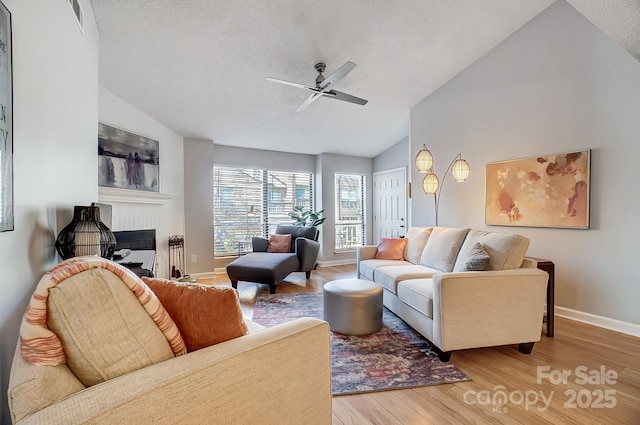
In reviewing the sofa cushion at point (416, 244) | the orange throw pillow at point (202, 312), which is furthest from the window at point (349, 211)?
the orange throw pillow at point (202, 312)

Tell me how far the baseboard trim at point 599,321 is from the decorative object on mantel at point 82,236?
4.01 metres

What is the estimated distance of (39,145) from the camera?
1.24 metres

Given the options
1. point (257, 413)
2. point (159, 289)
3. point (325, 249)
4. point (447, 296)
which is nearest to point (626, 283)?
point (447, 296)

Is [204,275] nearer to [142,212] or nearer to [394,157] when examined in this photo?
[142,212]

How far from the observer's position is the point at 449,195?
155 inches

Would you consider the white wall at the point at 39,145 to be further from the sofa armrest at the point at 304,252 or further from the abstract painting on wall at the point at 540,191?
the abstract painting on wall at the point at 540,191

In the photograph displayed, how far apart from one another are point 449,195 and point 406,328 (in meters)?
2.14

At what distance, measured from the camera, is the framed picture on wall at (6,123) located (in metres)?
0.94

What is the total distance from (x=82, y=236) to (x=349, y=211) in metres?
5.13

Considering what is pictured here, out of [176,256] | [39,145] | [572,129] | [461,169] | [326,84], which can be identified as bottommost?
[176,256]

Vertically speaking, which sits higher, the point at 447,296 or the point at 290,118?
the point at 290,118

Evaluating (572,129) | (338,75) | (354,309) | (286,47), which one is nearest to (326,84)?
(338,75)

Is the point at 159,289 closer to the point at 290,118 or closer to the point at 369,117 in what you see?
the point at 290,118

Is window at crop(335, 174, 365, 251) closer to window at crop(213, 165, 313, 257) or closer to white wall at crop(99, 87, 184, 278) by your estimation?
window at crop(213, 165, 313, 257)
